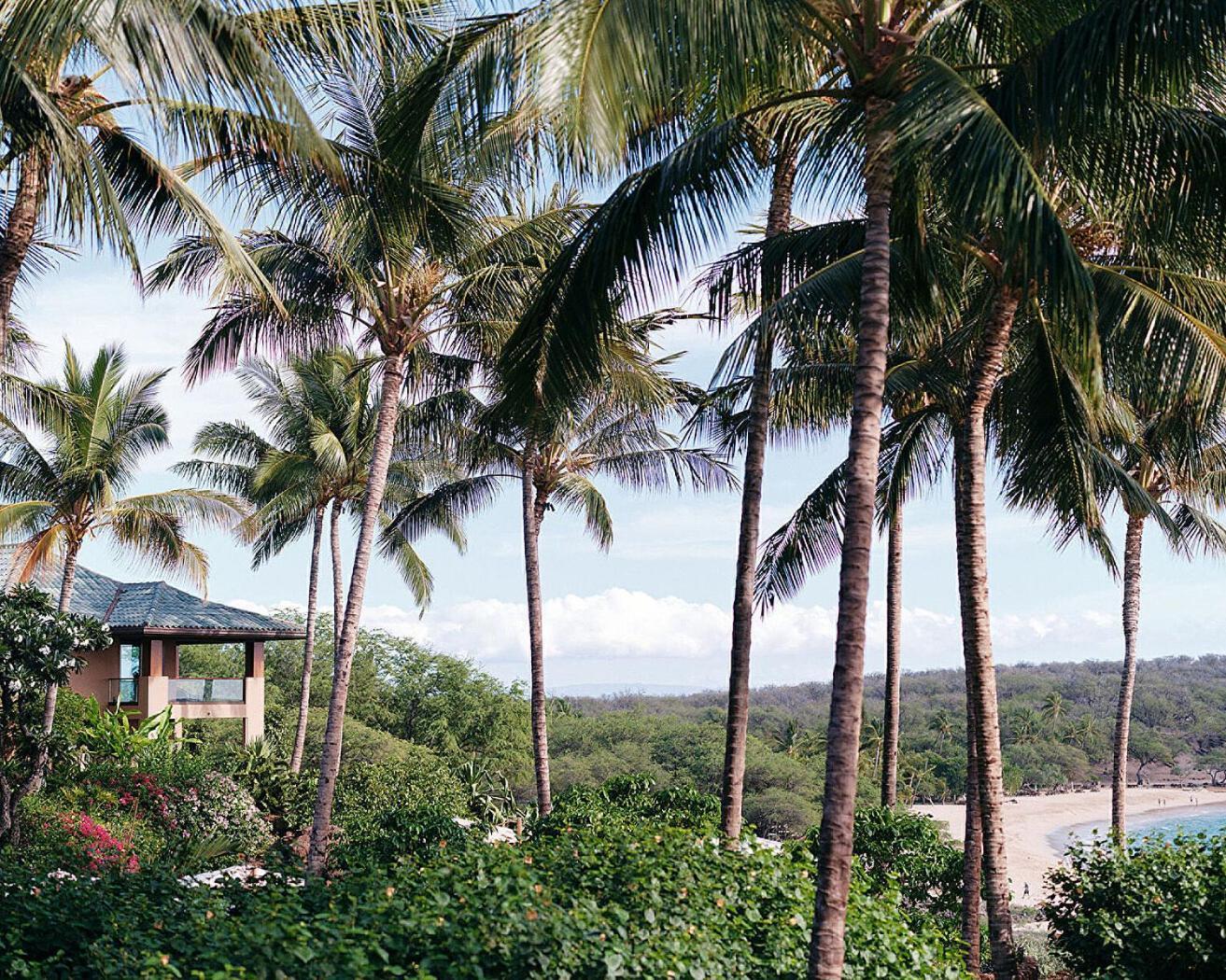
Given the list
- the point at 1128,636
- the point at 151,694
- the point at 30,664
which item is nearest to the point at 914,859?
the point at 1128,636

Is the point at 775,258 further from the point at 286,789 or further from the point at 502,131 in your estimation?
the point at 286,789

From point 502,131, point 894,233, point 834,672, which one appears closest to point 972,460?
point 894,233

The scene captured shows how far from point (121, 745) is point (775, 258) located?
47.0 feet

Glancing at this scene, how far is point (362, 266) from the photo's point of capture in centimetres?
1277

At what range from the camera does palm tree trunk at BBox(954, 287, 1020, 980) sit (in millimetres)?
8992

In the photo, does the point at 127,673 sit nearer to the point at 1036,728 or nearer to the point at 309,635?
the point at 309,635

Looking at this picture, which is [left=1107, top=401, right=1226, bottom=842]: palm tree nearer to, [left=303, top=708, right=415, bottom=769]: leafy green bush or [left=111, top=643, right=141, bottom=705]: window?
[left=303, top=708, right=415, bottom=769]: leafy green bush

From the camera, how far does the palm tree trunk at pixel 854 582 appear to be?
5.84 meters

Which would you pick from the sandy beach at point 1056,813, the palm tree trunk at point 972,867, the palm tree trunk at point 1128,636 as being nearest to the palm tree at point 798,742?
the sandy beach at point 1056,813

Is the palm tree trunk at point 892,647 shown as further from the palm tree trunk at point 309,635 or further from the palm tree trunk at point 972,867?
the palm tree trunk at point 309,635

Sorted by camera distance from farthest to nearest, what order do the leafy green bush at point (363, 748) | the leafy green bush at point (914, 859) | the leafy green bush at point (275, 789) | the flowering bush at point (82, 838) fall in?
the leafy green bush at point (363, 748)
the leafy green bush at point (275, 789)
the flowering bush at point (82, 838)
the leafy green bush at point (914, 859)

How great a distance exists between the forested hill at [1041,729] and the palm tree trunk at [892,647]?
29.9 m

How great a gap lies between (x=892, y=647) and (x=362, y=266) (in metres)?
8.99

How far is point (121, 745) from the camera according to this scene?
18.7 m
